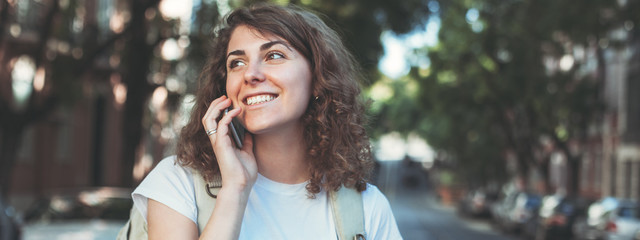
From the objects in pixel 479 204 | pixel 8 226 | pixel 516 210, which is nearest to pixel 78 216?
pixel 8 226

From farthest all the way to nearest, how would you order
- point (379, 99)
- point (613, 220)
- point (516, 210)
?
1. point (516, 210)
2. point (613, 220)
3. point (379, 99)

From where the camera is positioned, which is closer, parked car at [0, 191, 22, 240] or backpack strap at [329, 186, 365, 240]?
backpack strap at [329, 186, 365, 240]

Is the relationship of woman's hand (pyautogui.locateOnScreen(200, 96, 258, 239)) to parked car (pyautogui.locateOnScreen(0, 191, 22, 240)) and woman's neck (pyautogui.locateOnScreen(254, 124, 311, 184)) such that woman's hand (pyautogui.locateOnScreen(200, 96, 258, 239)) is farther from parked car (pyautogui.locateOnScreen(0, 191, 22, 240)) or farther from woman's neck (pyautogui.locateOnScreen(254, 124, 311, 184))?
parked car (pyautogui.locateOnScreen(0, 191, 22, 240))

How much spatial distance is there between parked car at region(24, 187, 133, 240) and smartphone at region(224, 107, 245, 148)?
5970 millimetres

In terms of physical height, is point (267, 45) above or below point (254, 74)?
above

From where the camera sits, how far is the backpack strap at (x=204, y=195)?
2217mm

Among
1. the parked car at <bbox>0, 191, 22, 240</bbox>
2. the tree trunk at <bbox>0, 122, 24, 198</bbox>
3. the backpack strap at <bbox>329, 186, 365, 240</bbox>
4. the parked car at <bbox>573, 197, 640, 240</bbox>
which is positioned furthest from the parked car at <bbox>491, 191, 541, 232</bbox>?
the backpack strap at <bbox>329, 186, 365, 240</bbox>

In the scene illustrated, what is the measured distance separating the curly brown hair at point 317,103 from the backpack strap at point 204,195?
0.02 metres

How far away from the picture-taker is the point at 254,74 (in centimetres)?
231

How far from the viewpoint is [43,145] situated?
23828 mm

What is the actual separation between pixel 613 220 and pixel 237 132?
15004 millimetres

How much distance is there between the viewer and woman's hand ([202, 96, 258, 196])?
7.36 feet

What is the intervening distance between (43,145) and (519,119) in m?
18.0

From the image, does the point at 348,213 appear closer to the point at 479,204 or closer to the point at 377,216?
the point at 377,216
